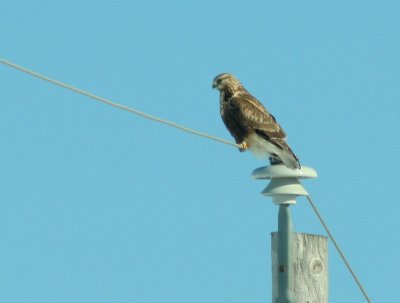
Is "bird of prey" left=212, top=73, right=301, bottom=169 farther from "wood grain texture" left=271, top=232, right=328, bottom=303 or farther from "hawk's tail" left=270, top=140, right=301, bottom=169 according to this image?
"wood grain texture" left=271, top=232, right=328, bottom=303

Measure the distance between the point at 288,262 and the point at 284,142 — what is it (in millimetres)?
3172

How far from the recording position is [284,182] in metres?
5.85

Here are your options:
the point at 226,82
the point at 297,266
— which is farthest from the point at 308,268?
the point at 226,82

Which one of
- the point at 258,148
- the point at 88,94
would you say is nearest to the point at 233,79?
the point at 258,148

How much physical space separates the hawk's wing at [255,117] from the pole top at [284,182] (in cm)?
304

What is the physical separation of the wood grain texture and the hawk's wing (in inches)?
130

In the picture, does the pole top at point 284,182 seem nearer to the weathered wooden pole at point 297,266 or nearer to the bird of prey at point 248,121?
the weathered wooden pole at point 297,266

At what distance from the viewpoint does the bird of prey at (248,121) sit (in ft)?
29.6

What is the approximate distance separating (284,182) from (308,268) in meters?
0.51

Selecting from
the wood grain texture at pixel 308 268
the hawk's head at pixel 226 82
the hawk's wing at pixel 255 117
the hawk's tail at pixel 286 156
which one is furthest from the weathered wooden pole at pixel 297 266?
the hawk's head at pixel 226 82

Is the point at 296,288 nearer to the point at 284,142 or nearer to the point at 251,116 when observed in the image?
the point at 284,142

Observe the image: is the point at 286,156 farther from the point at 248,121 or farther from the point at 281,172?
the point at 248,121

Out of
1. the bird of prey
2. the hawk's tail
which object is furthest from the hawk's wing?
the hawk's tail

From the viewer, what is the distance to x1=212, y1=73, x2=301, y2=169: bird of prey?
29.6ft
